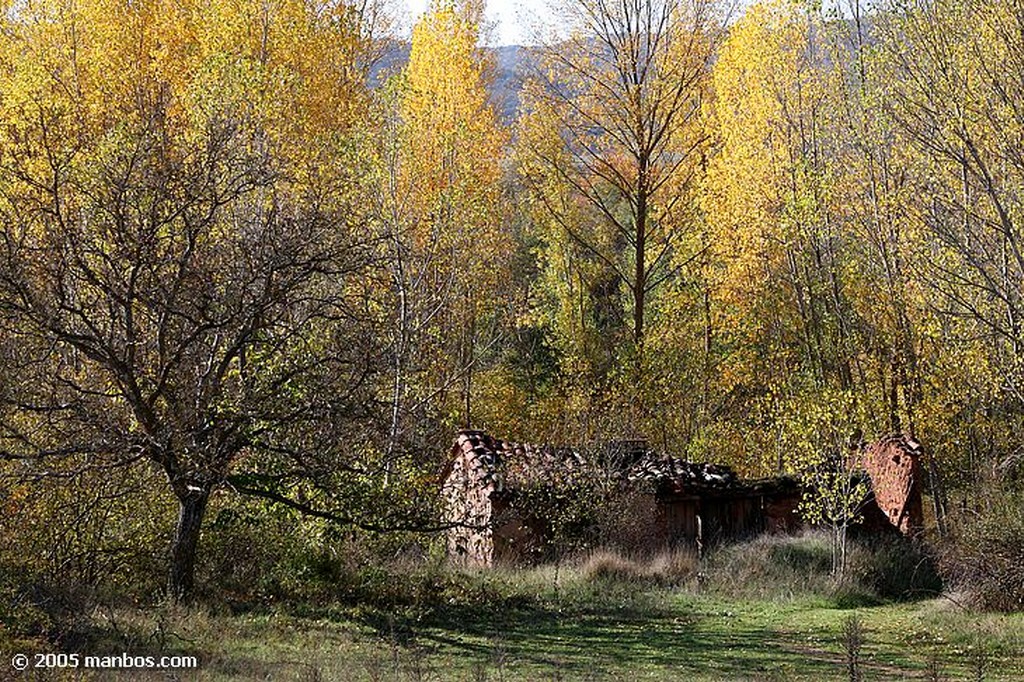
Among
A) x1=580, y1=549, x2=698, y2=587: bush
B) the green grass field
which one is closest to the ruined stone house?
x1=580, y1=549, x2=698, y2=587: bush

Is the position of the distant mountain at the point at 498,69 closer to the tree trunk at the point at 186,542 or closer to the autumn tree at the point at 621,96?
the autumn tree at the point at 621,96

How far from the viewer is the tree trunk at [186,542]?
41.8 feet

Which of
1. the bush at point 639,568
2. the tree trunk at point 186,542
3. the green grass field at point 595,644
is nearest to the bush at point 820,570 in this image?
the bush at point 639,568

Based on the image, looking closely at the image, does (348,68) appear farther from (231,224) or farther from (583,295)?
(231,224)

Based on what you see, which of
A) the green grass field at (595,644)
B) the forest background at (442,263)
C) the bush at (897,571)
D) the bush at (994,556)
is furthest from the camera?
the bush at (897,571)

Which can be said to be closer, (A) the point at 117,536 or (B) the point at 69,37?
(A) the point at 117,536

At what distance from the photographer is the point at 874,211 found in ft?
67.7

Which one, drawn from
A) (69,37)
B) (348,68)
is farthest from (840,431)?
(69,37)

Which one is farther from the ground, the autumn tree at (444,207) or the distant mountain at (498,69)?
the distant mountain at (498,69)

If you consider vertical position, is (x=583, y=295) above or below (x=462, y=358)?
above

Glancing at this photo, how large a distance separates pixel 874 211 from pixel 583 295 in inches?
531

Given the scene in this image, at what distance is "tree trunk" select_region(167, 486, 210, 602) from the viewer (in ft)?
41.8

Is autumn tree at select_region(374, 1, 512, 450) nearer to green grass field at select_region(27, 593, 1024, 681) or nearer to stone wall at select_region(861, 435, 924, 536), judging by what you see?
green grass field at select_region(27, 593, 1024, 681)

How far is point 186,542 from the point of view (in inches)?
507
